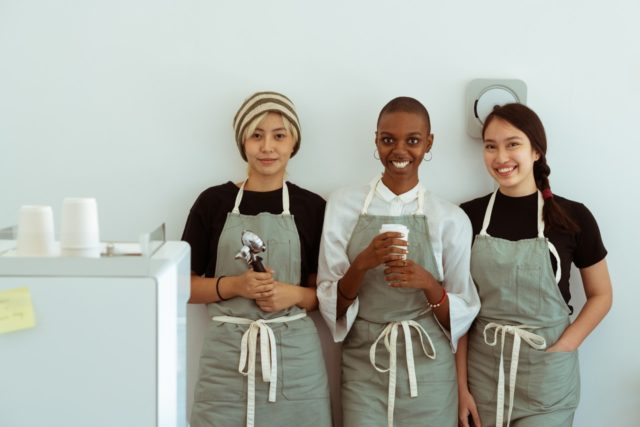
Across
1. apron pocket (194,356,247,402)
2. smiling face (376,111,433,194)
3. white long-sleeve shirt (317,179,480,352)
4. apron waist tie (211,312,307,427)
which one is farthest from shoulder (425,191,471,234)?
apron pocket (194,356,247,402)

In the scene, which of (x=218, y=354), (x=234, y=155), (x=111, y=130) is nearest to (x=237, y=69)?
(x=234, y=155)

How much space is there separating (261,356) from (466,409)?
619 mm

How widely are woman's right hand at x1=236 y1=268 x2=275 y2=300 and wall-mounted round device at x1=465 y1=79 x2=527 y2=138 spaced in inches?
30.9

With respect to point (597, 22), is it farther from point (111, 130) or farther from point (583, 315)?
point (111, 130)

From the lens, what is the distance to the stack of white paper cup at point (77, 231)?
1152 mm

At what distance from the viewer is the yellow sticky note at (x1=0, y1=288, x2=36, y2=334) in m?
1.09

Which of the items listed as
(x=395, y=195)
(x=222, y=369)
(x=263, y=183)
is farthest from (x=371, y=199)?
(x=222, y=369)

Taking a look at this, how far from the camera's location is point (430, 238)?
2.00 meters

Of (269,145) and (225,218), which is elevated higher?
(269,145)

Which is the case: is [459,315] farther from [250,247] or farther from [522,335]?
[250,247]

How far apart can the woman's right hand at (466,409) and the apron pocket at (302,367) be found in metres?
0.39

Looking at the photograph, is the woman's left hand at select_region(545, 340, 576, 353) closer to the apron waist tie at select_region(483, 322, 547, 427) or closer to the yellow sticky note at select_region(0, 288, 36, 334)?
the apron waist tie at select_region(483, 322, 547, 427)

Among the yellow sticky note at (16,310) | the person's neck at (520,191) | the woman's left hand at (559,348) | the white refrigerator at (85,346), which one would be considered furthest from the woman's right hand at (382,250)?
the yellow sticky note at (16,310)

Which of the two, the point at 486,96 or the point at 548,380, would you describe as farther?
the point at 486,96
